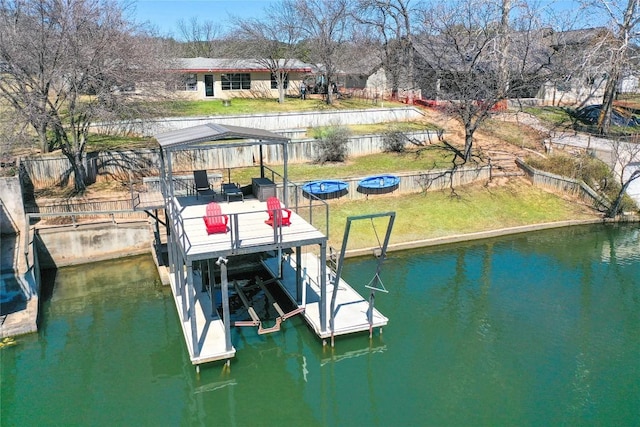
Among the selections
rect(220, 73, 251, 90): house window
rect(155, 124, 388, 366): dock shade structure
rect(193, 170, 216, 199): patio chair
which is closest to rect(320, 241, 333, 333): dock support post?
rect(155, 124, 388, 366): dock shade structure

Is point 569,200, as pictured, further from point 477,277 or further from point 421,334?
point 421,334

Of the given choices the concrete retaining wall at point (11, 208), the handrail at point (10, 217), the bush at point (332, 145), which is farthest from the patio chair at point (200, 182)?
the bush at point (332, 145)

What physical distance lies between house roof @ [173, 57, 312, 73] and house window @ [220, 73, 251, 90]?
1000mm

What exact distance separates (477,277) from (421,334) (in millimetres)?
4818

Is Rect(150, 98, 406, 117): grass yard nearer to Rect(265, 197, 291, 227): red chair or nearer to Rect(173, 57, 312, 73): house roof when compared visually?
Rect(173, 57, 312, 73): house roof

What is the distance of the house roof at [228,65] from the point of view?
39812mm

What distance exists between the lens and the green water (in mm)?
11945

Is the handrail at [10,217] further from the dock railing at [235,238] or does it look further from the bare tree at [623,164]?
the bare tree at [623,164]

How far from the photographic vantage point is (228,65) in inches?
1601

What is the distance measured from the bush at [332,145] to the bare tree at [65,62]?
9.44 m

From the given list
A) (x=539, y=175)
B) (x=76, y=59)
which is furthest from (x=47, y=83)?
(x=539, y=175)

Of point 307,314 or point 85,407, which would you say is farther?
point 307,314

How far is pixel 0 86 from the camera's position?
20688 mm

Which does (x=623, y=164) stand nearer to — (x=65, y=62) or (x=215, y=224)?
(x=215, y=224)
